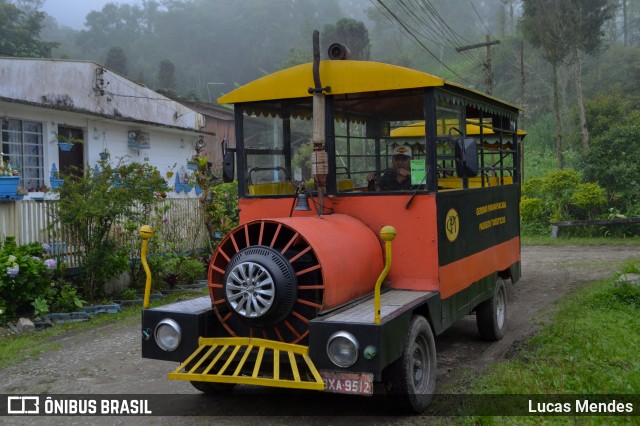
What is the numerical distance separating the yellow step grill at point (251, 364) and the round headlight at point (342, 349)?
0.53 ft

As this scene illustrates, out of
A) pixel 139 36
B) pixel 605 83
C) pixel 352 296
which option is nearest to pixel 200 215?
pixel 352 296

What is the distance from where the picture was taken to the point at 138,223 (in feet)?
34.6

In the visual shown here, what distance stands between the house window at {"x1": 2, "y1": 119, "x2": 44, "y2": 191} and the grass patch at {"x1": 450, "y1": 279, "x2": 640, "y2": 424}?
9.77 metres

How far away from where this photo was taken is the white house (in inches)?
502

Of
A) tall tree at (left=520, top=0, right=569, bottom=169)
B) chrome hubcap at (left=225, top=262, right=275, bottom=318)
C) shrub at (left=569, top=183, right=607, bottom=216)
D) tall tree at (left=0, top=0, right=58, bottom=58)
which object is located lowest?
chrome hubcap at (left=225, top=262, right=275, bottom=318)

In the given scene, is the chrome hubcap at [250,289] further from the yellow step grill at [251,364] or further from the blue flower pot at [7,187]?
the blue flower pot at [7,187]

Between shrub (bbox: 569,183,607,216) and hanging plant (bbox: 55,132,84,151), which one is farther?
shrub (bbox: 569,183,607,216)

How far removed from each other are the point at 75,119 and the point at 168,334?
10.1m

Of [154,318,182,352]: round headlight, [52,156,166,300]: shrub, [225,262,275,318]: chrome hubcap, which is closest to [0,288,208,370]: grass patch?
[52,156,166,300]: shrub

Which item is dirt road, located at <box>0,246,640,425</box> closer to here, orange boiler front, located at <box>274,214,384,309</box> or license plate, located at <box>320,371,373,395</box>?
license plate, located at <box>320,371,373,395</box>

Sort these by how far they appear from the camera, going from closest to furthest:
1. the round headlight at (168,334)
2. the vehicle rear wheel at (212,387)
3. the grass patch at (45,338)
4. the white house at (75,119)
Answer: the round headlight at (168,334), the vehicle rear wheel at (212,387), the grass patch at (45,338), the white house at (75,119)

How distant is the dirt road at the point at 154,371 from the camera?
539cm

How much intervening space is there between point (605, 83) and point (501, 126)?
3571cm

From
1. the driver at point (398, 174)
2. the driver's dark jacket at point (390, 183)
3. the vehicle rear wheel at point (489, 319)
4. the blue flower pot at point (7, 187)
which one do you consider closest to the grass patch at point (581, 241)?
the vehicle rear wheel at point (489, 319)
